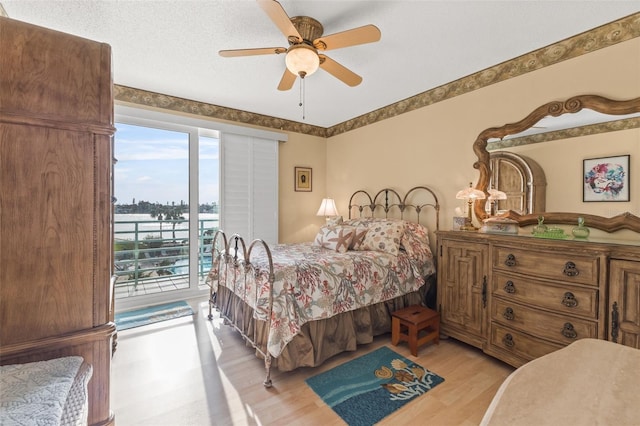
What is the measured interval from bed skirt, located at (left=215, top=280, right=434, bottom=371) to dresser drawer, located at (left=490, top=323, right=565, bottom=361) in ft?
2.86

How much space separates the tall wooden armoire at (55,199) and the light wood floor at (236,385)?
92cm

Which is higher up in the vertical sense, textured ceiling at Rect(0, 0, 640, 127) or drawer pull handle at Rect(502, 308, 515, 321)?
textured ceiling at Rect(0, 0, 640, 127)

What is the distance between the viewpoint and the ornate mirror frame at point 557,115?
6.63 ft

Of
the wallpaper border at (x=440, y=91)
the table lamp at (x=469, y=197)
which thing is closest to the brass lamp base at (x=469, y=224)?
the table lamp at (x=469, y=197)

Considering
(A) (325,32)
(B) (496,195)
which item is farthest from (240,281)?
(B) (496,195)

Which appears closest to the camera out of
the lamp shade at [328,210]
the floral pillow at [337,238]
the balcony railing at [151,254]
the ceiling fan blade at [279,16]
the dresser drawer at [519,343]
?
the ceiling fan blade at [279,16]

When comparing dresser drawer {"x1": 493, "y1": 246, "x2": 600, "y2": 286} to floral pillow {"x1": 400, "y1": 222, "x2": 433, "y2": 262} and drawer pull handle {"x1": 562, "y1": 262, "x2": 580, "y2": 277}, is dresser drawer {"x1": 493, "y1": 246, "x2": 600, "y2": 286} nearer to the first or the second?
drawer pull handle {"x1": 562, "y1": 262, "x2": 580, "y2": 277}

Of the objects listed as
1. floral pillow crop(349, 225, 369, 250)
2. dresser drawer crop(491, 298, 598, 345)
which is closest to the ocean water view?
floral pillow crop(349, 225, 369, 250)

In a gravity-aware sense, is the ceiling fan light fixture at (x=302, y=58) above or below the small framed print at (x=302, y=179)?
above

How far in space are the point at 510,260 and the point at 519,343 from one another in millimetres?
630

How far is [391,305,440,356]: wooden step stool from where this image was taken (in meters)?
2.45

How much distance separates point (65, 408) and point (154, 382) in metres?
1.56

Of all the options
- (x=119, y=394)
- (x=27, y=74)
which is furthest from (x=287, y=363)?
(x=27, y=74)

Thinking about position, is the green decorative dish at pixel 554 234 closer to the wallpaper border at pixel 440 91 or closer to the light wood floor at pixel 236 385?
the light wood floor at pixel 236 385
